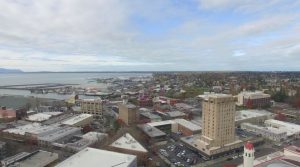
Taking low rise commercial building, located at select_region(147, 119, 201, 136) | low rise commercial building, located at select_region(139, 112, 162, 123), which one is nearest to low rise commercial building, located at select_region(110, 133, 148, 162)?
low rise commercial building, located at select_region(147, 119, 201, 136)

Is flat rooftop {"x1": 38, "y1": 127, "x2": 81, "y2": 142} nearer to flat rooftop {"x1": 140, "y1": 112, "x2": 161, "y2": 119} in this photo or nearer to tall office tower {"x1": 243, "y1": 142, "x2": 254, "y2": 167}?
flat rooftop {"x1": 140, "y1": 112, "x2": 161, "y2": 119}

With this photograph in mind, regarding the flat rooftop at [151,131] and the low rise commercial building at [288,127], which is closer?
the flat rooftop at [151,131]

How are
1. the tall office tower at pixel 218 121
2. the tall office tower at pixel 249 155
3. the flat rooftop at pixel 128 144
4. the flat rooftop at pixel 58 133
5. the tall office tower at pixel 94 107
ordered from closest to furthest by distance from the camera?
the tall office tower at pixel 249 155
the flat rooftop at pixel 128 144
the tall office tower at pixel 218 121
the flat rooftop at pixel 58 133
the tall office tower at pixel 94 107

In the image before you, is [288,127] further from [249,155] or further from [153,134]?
[249,155]

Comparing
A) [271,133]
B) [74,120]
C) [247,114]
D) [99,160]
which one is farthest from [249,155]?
[74,120]

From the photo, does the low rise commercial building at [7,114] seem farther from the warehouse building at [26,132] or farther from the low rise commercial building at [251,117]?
the low rise commercial building at [251,117]

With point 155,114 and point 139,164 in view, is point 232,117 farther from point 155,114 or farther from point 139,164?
point 155,114

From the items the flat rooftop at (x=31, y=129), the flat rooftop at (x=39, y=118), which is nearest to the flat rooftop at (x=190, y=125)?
the flat rooftop at (x=31, y=129)

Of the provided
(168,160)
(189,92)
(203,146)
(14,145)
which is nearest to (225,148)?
(203,146)
